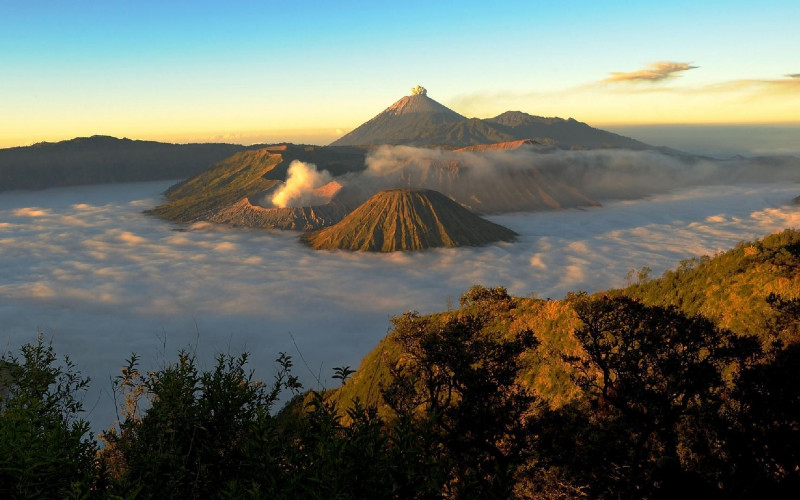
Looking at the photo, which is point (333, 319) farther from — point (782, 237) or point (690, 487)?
point (690, 487)

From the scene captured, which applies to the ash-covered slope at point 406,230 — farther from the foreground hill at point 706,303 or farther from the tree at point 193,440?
the tree at point 193,440

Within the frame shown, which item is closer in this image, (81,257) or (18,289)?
(18,289)

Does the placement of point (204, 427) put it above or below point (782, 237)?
below

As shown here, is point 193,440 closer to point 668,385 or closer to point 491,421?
point 491,421

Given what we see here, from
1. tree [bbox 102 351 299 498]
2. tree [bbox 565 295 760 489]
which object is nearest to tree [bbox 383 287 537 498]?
tree [bbox 565 295 760 489]

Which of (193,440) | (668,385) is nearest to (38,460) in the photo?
(193,440)

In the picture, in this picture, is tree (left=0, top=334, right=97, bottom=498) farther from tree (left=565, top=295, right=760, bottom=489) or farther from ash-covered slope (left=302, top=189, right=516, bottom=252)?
ash-covered slope (left=302, top=189, right=516, bottom=252)

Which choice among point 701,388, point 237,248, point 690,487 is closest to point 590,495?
point 701,388
